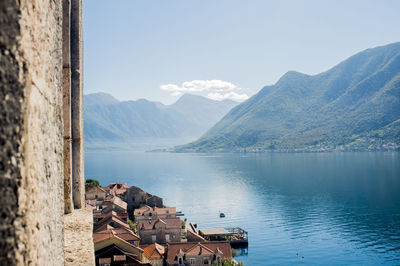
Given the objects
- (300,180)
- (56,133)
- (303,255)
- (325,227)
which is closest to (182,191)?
(300,180)

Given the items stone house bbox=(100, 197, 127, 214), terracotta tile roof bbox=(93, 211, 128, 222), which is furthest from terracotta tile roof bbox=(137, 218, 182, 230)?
stone house bbox=(100, 197, 127, 214)

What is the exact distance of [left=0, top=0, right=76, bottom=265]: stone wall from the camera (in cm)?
167

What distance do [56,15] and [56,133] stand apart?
95cm

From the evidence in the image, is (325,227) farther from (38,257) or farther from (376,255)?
(38,257)

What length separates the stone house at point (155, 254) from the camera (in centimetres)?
3416

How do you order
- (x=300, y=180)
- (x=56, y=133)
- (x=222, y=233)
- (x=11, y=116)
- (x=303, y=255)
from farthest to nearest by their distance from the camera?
(x=300, y=180) → (x=222, y=233) → (x=303, y=255) → (x=56, y=133) → (x=11, y=116)

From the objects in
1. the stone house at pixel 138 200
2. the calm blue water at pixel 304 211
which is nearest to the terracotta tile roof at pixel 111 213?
the stone house at pixel 138 200

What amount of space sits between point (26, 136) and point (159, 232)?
41.9 metres

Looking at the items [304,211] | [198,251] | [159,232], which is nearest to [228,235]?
[159,232]

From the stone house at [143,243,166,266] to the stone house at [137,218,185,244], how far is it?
4.45m

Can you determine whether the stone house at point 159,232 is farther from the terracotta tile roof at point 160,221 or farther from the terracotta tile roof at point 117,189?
the terracotta tile roof at point 117,189

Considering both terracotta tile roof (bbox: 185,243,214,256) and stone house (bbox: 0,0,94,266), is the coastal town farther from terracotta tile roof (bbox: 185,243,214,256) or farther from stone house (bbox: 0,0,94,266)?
stone house (bbox: 0,0,94,266)

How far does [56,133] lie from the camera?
2836 mm

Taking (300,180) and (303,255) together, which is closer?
(303,255)
